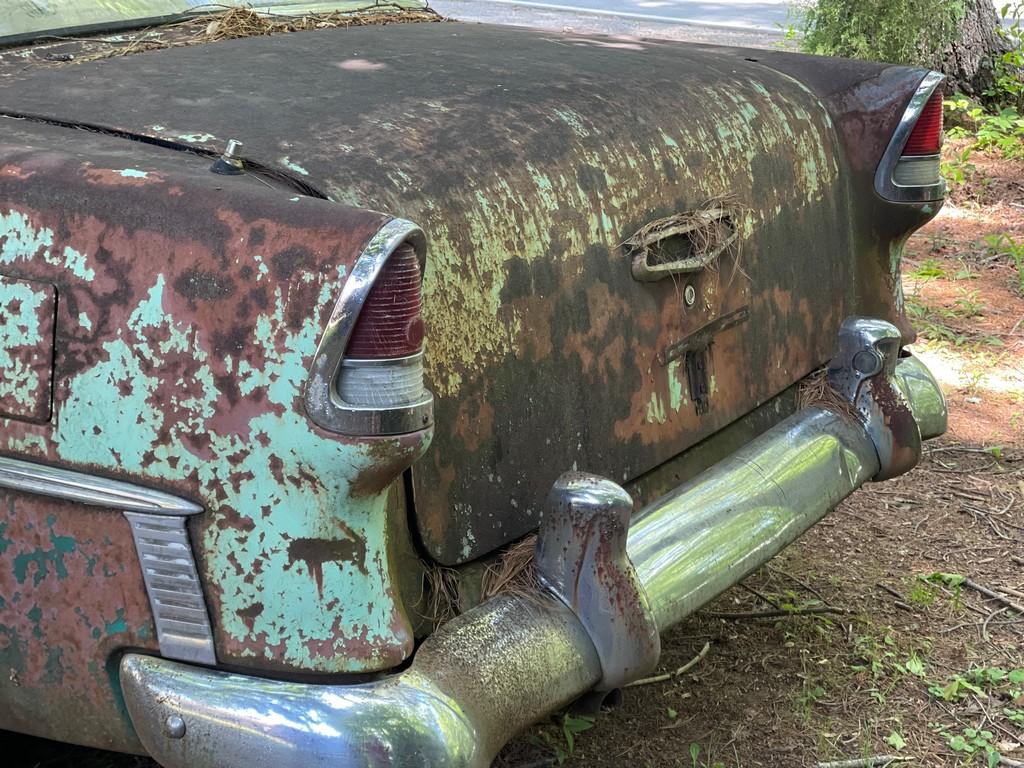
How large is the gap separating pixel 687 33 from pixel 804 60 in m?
7.73

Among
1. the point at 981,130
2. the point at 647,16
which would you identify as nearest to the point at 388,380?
the point at 981,130

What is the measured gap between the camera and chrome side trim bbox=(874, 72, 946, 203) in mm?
2861

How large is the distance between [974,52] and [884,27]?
103cm

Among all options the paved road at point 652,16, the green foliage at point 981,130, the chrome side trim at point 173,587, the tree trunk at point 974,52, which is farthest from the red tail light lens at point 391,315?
the paved road at point 652,16

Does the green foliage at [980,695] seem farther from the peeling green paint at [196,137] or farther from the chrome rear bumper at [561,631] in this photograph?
the peeling green paint at [196,137]

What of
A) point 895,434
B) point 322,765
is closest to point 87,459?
point 322,765

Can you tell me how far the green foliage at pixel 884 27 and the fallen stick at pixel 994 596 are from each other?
432cm

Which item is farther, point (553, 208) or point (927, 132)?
point (927, 132)

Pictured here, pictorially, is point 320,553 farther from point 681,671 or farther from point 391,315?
point 681,671

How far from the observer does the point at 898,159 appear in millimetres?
2887

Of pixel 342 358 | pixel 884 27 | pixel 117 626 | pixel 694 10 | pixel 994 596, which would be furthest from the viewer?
pixel 694 10

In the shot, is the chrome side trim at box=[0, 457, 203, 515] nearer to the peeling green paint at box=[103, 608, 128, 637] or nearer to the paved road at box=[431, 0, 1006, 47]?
the peeling green paint at box=[103, 608, 128, 637]

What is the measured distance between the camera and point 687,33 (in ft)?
34.4

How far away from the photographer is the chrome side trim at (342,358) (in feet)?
5.38
